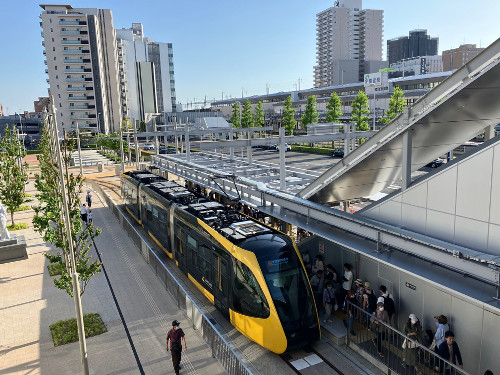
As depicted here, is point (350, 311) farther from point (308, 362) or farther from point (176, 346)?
point (176, 346)

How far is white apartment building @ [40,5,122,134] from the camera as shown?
92.7m

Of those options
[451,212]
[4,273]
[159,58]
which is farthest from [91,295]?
[159,58]

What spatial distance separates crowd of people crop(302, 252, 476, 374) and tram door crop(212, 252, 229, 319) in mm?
2772

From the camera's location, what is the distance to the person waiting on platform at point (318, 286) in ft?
40.9

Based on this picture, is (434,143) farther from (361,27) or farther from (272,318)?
(361,27)

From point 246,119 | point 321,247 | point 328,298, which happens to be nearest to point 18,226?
point 321,247

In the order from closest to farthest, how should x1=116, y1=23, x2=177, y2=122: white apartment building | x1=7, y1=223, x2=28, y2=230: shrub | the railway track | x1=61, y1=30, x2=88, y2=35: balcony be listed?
1. the railway track
2. x1=7, y1=223, x2=28, y2=230: shrub
3. x1=61, y1=30, x2=88, y2=35: balcony
4. x1=116, y1=23, x2=177, y2=122: white apartment building

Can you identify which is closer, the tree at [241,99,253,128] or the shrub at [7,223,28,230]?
the shrub at [7,223,28,230]

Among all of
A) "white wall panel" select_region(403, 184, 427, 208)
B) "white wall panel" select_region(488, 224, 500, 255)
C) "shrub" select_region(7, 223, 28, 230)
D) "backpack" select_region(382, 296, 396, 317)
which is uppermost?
"white wall panel" select_region(403, 184, 427, 208)

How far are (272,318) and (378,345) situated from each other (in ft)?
8.93

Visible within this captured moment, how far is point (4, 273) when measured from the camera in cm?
1780

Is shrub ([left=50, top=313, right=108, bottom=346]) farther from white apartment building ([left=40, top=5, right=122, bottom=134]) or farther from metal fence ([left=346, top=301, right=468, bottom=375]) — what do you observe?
white apartment building ([left=40, top=5, right=122, bottom=134])

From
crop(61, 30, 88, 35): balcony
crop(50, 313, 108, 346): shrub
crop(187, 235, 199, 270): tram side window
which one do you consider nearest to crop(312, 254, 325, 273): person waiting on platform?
crop(187, 235, 199, 270): tram side window

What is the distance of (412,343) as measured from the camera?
353 inches
